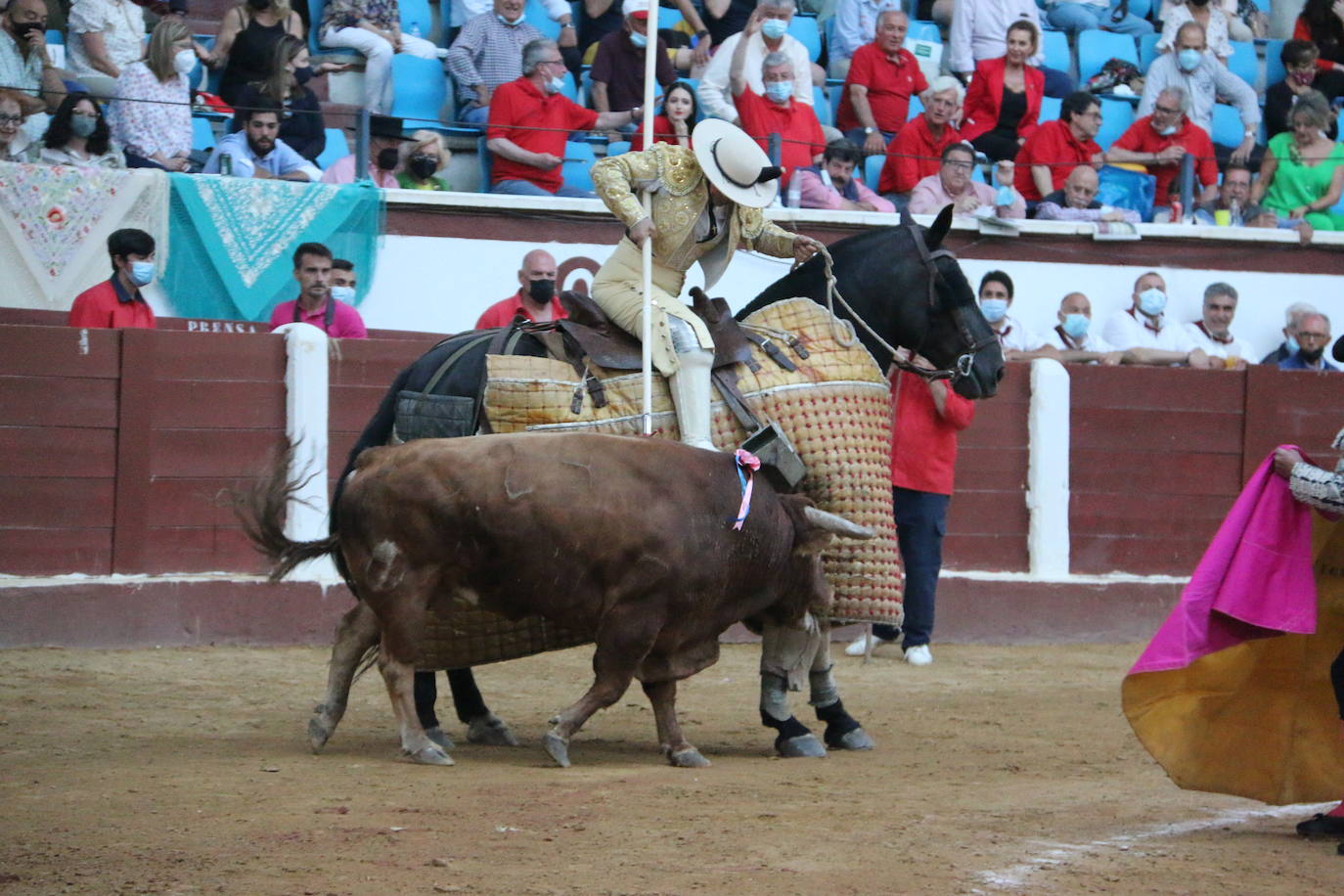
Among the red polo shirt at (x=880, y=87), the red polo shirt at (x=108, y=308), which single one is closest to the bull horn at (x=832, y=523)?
the red polo shirt at (x=108, y=308)

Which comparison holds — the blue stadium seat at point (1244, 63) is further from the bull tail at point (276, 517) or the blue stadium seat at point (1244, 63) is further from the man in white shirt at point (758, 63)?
the bull tail at point (276, 517)

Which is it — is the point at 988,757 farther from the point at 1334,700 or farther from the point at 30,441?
the point at 30,441

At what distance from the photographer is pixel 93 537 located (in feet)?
26.8

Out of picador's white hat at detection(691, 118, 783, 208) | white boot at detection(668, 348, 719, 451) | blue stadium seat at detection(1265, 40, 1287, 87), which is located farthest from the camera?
blue stadium seat at detection(1265, 40, 1287, 87)

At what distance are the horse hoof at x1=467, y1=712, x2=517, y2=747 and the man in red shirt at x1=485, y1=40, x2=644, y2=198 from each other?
465cm

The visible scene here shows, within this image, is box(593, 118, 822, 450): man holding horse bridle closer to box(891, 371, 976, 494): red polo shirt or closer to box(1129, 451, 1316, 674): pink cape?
box(1129, 451, 1316, 674): pink cape

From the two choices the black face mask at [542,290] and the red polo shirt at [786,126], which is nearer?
the black face mask at [542,290]

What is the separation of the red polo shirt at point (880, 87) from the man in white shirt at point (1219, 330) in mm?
2307

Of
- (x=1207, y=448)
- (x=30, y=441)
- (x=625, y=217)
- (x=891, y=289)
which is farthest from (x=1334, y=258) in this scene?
(x=30, y=441)

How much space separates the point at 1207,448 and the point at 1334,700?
562 centimetres

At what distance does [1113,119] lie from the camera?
42.0ft

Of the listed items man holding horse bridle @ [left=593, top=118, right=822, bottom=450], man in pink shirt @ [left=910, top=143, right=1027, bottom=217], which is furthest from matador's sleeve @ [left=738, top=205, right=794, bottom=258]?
man in pink shirt @ [left=910, top=143, right=1027, bottom=217]

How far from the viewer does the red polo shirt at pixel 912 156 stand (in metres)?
11.1

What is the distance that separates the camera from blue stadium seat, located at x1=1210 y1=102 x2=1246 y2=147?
13.1 metres
